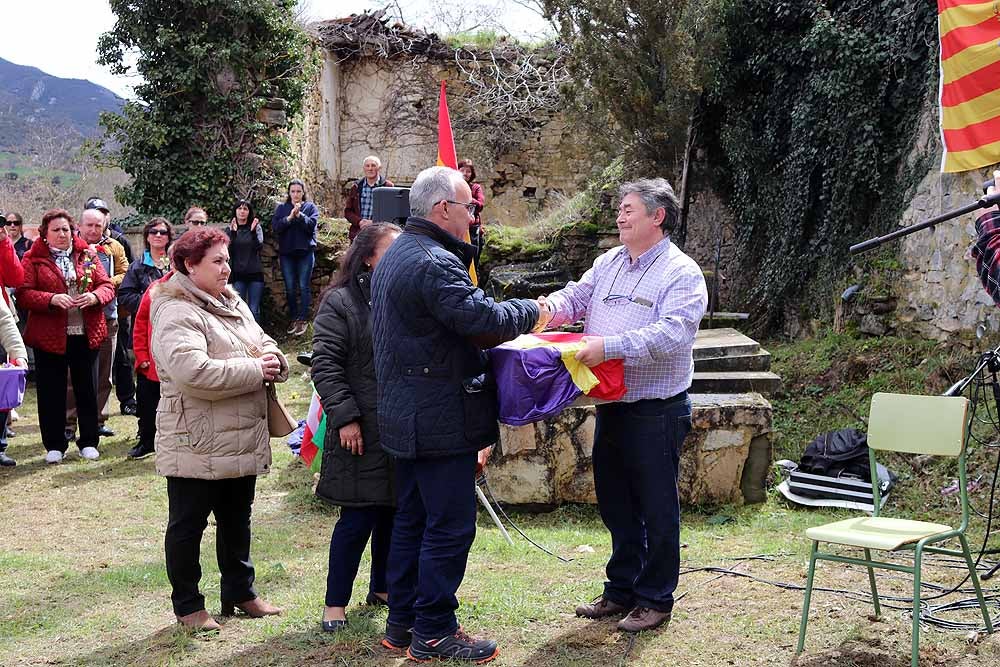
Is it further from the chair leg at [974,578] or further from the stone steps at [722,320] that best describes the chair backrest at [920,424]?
the stone steps at [722,320]

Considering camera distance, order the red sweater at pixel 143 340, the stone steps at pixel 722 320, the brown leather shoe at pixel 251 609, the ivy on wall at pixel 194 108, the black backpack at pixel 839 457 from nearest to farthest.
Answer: the brown leather shoe at pixel 251 609
the black backpack at pixel 839 457
the red sweater at pixel 143 340
the stone steps at pixel 722 320
the ivy on wall at pixel 194 108

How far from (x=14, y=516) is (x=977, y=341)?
7056 millimetres

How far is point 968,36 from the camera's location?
277 inches

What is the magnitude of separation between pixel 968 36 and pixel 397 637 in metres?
6.28

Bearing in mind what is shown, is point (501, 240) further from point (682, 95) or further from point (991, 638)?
point (991, 638)

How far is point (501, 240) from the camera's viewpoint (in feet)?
38.1

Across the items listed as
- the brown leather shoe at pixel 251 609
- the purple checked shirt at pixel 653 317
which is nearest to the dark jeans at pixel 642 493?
the purple checked shirt at pixel 653 317

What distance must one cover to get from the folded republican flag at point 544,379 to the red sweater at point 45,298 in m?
4.67

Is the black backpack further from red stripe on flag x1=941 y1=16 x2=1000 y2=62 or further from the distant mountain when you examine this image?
the distant mountain

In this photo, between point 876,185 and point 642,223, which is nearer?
point 642,223

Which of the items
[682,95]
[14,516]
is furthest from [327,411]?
[682,95]

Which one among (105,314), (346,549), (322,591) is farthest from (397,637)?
(105,314)

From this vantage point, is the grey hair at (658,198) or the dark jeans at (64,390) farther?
the dark jeans at (64,390)

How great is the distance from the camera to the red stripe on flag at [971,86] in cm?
681
